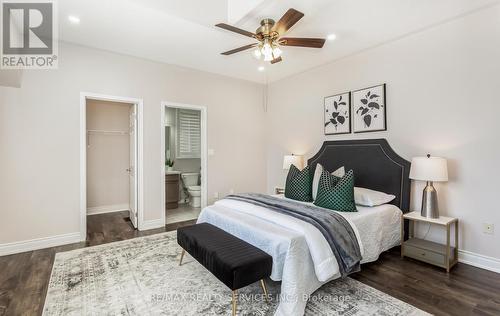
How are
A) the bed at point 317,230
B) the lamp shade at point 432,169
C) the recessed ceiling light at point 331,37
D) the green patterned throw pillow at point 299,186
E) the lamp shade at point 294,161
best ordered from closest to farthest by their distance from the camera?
the bed at point 317,230 → the lamp shade at point 432,169 → the recessed ceiling light at point 331,37 → the green patterned throw pillow at point 299,186 → the lamp shade at point 294,161

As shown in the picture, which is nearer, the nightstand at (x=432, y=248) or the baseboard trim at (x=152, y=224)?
the nightstand at (x=432, y=248)

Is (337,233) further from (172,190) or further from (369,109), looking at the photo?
(172,190)

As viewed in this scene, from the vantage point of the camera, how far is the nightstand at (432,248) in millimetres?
2604

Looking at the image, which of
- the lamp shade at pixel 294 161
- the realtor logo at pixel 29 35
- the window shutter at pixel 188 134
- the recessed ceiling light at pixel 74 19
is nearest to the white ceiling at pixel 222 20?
A: the recessed ceiling light at pixel 74 19

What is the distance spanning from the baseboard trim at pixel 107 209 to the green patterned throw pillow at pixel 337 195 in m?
4.30

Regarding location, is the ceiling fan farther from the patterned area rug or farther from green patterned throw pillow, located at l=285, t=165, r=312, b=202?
the patterned area rug

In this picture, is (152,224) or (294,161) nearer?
(152,224)

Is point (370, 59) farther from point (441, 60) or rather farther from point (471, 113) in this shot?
point (471, 113)

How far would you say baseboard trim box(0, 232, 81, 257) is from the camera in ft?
10.1

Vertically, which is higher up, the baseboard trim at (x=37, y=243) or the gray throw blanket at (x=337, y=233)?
the gray throw blanket at (x=337, y=233)

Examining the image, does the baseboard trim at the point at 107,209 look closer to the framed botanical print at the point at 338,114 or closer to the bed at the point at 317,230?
the bed at the point at 317,230

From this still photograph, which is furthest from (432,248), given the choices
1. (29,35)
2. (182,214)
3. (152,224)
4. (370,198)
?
(29,35)

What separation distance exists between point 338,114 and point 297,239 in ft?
8.86

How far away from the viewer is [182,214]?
500 centimetres
